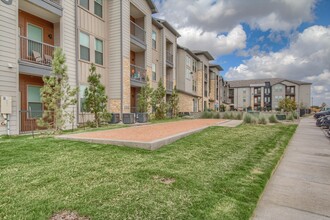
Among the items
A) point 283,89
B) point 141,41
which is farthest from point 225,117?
point 283,89

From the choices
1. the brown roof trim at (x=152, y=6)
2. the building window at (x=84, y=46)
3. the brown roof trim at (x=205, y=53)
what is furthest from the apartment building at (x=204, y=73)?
the building window at (x=84, y=46)

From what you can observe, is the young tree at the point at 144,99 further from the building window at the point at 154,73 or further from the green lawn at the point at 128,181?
the green lawn at the point at 128,181

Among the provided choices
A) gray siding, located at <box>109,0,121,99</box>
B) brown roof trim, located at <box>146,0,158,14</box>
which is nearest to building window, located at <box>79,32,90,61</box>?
gray siding, located at <box>109,0,121,99</box>

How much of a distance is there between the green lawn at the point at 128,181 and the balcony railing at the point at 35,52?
286 inches

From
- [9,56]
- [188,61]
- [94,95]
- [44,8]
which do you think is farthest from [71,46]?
[188,61]

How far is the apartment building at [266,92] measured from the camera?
7669cm

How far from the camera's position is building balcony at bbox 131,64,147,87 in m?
19.9

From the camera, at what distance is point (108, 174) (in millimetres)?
4715

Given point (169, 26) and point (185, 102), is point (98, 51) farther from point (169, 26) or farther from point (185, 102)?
point (185, 102)

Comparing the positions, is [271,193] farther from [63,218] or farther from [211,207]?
[63,218]

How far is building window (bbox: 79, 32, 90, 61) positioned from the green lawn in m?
9.56

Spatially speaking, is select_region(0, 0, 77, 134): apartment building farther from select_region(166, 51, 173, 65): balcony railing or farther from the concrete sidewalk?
select_region(166, 51, 173, 65): balcony railing

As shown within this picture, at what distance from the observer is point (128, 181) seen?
4355 mm

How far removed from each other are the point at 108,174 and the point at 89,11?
14.7 m
